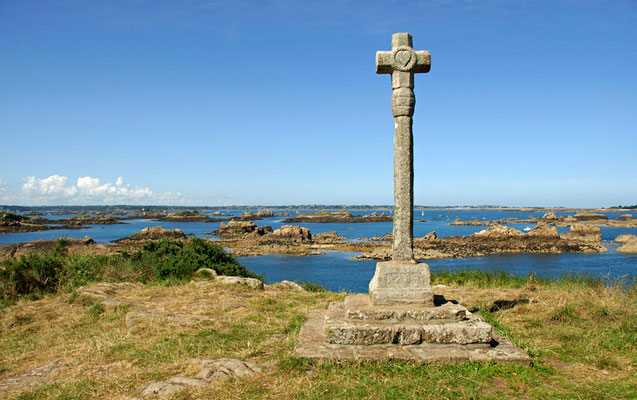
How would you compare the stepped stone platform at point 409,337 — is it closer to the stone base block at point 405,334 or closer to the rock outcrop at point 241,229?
the stone base block at point 405,334

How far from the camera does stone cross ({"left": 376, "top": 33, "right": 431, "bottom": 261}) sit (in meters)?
5.74

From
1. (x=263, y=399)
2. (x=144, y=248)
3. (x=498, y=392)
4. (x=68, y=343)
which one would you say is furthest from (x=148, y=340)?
(x=144, y=248)

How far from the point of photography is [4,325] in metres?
6.51

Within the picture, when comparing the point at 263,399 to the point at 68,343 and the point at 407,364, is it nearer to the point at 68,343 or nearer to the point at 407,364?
the point at 407,364

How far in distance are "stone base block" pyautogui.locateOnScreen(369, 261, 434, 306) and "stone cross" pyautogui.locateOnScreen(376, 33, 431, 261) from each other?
193 millimetres

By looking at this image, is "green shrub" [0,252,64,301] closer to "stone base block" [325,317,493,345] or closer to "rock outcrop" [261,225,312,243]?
"stone base block" [325,317,493,345]

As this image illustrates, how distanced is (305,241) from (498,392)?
1870 inches

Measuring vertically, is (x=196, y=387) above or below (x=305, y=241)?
above

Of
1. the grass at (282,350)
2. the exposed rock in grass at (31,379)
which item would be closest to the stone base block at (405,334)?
the grass at (282,350)

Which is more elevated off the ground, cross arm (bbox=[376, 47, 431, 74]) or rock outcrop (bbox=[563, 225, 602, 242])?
cross arm (bbox=[376, 47, 431, 74])

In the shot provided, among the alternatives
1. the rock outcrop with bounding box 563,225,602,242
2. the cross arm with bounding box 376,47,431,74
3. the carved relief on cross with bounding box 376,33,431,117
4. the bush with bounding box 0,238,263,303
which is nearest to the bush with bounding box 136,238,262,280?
the bush with bounding box 0,238,263,303

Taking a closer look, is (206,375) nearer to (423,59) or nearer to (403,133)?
(403,133)

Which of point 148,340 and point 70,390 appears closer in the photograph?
point 70,390

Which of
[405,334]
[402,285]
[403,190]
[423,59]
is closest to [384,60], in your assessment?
[423,59]
